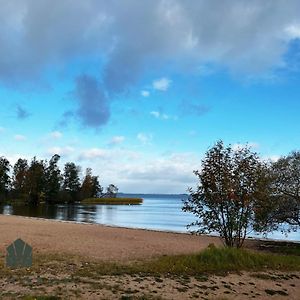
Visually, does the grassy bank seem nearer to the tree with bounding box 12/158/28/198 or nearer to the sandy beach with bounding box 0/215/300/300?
the sandy beach with bounding box 0/215/300/300

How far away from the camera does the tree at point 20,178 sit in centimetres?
10575

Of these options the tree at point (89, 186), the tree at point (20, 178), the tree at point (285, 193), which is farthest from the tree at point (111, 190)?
the tree at point (285, 193)

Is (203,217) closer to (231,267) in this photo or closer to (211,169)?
(211,169)

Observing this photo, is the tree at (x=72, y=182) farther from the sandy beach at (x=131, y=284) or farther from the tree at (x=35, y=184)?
Result: the sandy beach at (x=131, y=284)

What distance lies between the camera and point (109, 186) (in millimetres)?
153000

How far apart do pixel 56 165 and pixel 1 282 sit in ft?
365

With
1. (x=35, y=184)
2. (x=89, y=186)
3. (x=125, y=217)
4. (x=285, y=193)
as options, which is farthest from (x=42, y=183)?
(x=285, y=193)

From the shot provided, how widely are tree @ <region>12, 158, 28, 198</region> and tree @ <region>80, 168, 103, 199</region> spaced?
21200 mm

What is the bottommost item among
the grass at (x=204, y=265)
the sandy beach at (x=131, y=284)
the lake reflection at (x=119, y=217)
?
the sandy beach at (x=131, y=284)

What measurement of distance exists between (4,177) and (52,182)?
13277 mm

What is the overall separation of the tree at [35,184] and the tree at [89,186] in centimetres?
2224

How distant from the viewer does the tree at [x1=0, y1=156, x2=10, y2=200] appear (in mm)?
100500

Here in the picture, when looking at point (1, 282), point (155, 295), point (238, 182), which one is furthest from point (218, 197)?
point (1, 282)

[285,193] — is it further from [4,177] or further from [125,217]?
[4,177]
